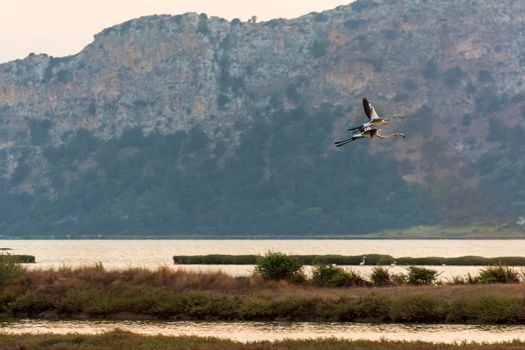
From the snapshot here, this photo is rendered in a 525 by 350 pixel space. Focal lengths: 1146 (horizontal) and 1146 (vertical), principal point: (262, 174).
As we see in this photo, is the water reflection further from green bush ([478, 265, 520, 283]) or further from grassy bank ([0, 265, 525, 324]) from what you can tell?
green bush ([478, 265, 520, 283])

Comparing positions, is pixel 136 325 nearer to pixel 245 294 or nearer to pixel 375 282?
pixel 245 294

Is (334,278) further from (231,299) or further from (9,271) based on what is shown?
(9,271)

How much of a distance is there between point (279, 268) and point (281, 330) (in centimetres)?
1092

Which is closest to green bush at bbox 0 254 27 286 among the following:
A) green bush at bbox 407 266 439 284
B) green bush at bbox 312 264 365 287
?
green bush at bbox 312 264 365 287

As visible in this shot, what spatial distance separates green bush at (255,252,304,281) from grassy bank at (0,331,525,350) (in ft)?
55.3

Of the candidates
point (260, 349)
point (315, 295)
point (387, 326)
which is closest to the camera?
point (260, 349)

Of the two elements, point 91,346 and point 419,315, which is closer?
point 91,346

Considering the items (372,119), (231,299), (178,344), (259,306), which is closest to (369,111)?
(372,119)

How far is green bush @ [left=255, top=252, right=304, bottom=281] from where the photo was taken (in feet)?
180

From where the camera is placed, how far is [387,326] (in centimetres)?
4466

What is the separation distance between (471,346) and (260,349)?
20.7ft

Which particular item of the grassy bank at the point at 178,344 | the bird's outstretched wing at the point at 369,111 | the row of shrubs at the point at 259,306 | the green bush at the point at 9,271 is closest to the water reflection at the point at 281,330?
the row of shrubs at the point at 259,306

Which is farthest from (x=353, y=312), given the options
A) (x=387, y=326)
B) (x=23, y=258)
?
(x=23, y=258)

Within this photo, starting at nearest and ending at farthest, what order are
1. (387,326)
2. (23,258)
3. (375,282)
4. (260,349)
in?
(260,349) → (387,326) → (375,282) → (23,258)
